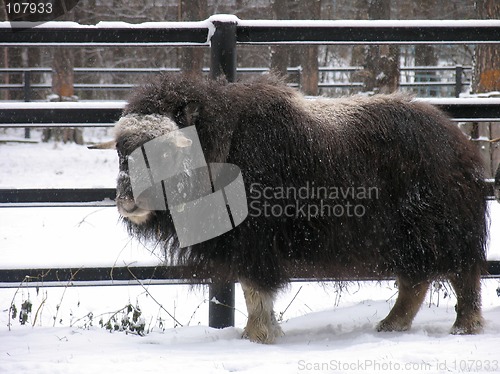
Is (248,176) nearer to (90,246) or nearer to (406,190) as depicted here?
(406,190)

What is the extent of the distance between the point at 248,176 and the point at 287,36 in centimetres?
105

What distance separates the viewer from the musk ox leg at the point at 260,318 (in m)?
3.42

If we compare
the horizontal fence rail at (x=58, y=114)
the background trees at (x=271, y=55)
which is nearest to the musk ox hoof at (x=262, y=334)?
the horizontal fence rail at (x=58, y=114)

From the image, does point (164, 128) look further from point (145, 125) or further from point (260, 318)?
point (260, 318)

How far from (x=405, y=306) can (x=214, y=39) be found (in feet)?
6.16

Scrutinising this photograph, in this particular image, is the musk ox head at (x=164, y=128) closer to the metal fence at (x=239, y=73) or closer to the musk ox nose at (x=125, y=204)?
the musk ox nose at (x=125, y=204)

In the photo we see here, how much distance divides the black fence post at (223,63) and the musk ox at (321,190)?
11.8 inches

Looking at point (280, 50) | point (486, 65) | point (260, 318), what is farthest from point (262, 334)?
point (280, 50)

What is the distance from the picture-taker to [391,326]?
3.64 m

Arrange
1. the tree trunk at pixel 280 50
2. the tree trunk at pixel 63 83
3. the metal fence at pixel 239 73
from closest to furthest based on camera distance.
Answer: the metal fence at pixel 239 73 → the tree trunk at pixel 280 50 → the tree trunk at pixel 63 83

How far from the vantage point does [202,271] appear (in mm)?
3406

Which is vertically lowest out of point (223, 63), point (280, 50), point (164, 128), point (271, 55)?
point (164, 128)

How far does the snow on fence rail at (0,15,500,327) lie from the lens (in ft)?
12.4

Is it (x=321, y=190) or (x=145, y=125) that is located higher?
(x=145, y=125)
